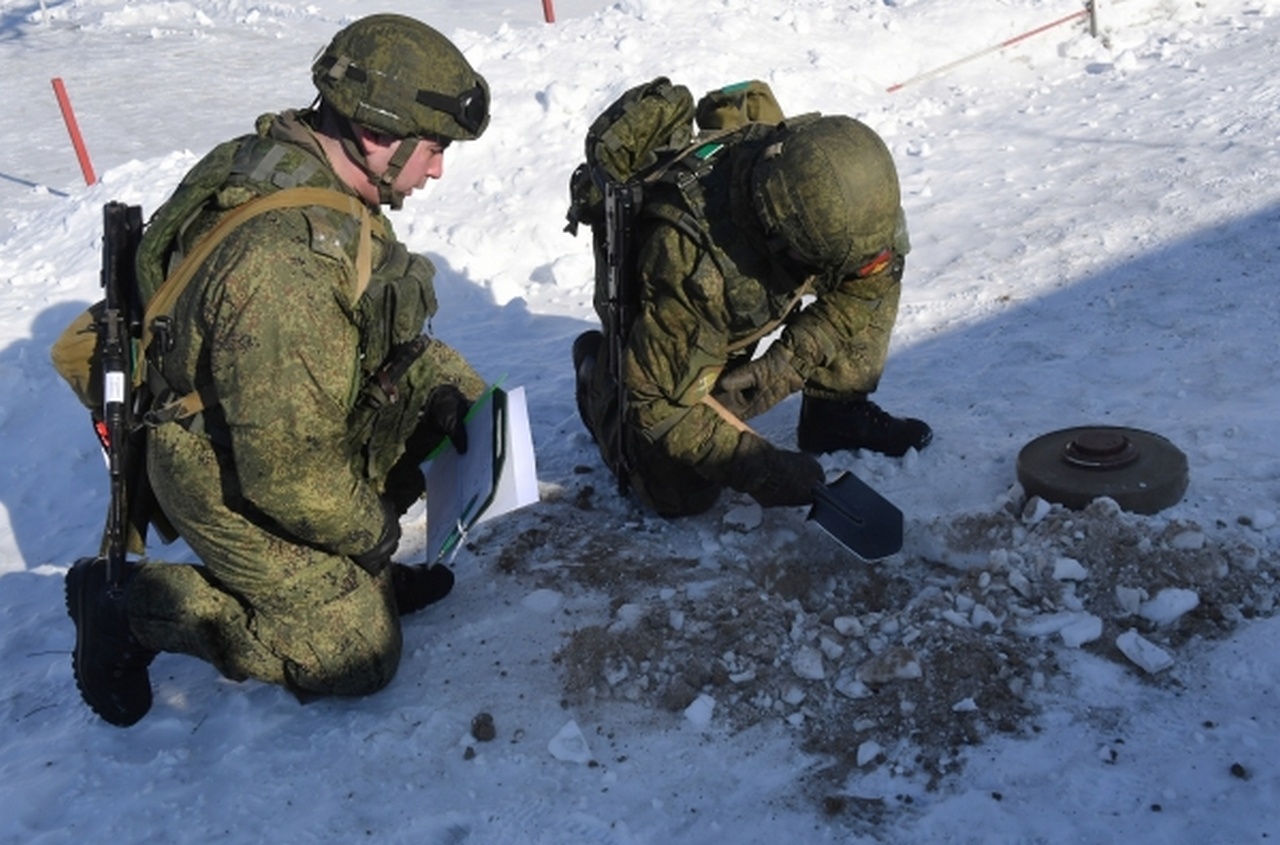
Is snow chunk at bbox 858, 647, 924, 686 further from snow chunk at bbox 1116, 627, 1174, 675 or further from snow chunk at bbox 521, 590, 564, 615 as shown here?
snow chunk at bbox 521, 590, 564, 615

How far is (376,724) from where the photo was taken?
355 cm

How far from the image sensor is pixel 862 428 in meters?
4.61

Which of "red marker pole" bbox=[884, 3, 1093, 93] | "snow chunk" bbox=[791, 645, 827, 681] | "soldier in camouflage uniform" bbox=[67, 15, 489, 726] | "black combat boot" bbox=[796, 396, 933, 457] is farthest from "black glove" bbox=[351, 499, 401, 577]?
"red marker pole" bbox=[884, 3, 1093, 93]

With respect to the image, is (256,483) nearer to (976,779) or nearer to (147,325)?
(147,325)

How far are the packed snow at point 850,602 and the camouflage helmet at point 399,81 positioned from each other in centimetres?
156

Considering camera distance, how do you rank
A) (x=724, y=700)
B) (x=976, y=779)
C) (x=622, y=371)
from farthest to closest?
(x=622, y=371) < (x=724, y=700) < (x=976, y=779)

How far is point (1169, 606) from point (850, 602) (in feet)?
2.99

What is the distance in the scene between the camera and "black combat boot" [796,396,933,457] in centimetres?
458

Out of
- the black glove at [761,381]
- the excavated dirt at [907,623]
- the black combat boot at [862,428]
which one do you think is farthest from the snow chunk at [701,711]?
the black combat boot at [862,428]

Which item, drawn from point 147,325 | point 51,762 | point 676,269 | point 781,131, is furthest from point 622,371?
point 51,762

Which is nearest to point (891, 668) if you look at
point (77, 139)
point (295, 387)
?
point (295, 387)

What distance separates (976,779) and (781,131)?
1957 mm

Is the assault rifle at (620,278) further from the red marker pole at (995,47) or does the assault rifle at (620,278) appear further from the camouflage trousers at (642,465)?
the red marker pole at (995,47)

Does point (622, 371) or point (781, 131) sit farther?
point (622, 371)
